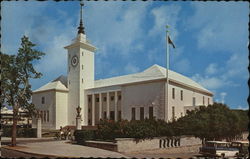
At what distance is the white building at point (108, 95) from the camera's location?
124 feet

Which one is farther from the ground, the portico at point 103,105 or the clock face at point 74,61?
the clock face at point 74,61

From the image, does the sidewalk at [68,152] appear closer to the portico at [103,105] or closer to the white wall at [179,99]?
the white wall at [179,99]

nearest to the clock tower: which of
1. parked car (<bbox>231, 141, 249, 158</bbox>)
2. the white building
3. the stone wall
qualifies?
the white building

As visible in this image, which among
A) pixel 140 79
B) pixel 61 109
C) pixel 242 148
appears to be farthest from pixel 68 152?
pixel 61 109

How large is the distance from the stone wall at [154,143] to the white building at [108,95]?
394 inches

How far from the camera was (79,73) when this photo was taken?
4972 centimetres

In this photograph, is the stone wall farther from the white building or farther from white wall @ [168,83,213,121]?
the white building

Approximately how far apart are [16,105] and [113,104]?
80.6ft

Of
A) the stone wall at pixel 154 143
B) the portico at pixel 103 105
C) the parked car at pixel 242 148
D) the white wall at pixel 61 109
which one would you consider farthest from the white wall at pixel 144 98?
the parked car at pixel 242 148

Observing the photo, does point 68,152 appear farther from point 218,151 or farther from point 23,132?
point 23,132

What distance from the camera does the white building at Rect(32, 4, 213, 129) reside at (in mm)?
37938

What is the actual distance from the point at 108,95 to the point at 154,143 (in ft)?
77.2

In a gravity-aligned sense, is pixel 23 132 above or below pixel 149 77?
below

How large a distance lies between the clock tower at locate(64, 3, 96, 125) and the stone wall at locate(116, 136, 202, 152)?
2663cm
